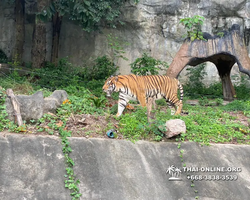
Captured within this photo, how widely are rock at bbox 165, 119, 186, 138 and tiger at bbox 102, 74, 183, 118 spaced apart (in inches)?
56.4

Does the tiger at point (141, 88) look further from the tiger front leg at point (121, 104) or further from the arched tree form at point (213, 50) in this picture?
the arched tree form at point (213, 50)

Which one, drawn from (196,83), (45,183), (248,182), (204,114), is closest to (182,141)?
(248,182)

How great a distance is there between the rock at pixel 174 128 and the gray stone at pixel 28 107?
2531 mm

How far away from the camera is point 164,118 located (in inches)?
306

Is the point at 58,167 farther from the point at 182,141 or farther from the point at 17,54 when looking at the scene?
the point at 17,54

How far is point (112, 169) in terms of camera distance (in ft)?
20.2

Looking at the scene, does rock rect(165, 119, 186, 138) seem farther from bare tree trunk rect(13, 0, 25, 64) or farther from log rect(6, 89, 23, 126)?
bare tree trunk rect(13, 0, 25, 64)

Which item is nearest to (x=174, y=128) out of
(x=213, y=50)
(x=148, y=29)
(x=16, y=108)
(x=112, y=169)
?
(x=112, y=169)

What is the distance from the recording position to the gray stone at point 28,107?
6.88m

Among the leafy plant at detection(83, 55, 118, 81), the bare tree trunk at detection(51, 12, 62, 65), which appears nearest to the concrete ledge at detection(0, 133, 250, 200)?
the leafy plant at detection(83, 55, 118, 81)

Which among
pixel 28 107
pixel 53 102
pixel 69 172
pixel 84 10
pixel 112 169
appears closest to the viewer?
pixel 69 172

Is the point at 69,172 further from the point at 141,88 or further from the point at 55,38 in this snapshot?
the point at 55,38

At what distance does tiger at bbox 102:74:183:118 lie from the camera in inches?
336

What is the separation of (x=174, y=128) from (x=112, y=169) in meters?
1.56
